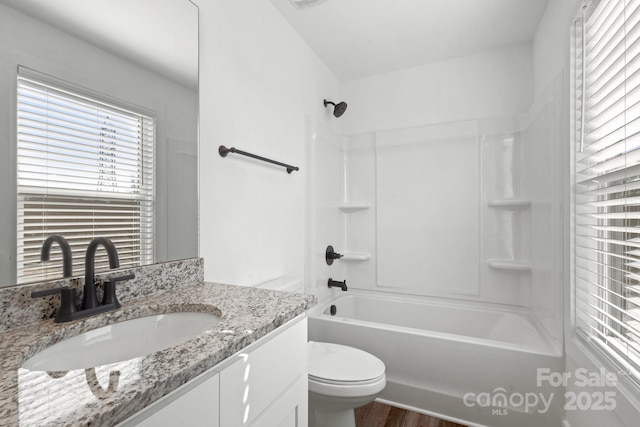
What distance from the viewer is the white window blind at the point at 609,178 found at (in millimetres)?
948

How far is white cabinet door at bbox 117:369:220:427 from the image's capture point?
500mm

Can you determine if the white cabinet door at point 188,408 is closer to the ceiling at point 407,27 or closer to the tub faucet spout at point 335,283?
the tub faucet spout at point 335,283

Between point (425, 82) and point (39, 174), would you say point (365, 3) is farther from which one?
point (39, 174)

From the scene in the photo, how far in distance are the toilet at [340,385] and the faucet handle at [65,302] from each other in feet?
3.33

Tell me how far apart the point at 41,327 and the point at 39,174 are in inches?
15.6

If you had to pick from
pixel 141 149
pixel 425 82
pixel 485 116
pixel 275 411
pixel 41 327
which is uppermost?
pixel 425 82

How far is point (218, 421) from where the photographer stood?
0.63 meters

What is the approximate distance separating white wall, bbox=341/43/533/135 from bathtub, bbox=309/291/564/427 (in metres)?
1.59

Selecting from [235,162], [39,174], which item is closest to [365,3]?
[235,162]

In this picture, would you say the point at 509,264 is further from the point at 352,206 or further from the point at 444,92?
the point at 444,92

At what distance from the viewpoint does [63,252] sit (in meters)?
0.80

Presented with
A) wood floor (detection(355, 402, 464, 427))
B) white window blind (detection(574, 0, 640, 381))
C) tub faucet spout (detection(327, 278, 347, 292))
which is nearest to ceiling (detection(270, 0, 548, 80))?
white window blind (detection(574, 0, 640, 381))

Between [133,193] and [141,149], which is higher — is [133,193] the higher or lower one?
the lower one

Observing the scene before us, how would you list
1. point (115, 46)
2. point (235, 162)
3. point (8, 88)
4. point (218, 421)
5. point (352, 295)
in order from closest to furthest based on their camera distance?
point (218, 421) → point (8, 88) → point (115, 46) → point (235, 162) → point (352, 295)
